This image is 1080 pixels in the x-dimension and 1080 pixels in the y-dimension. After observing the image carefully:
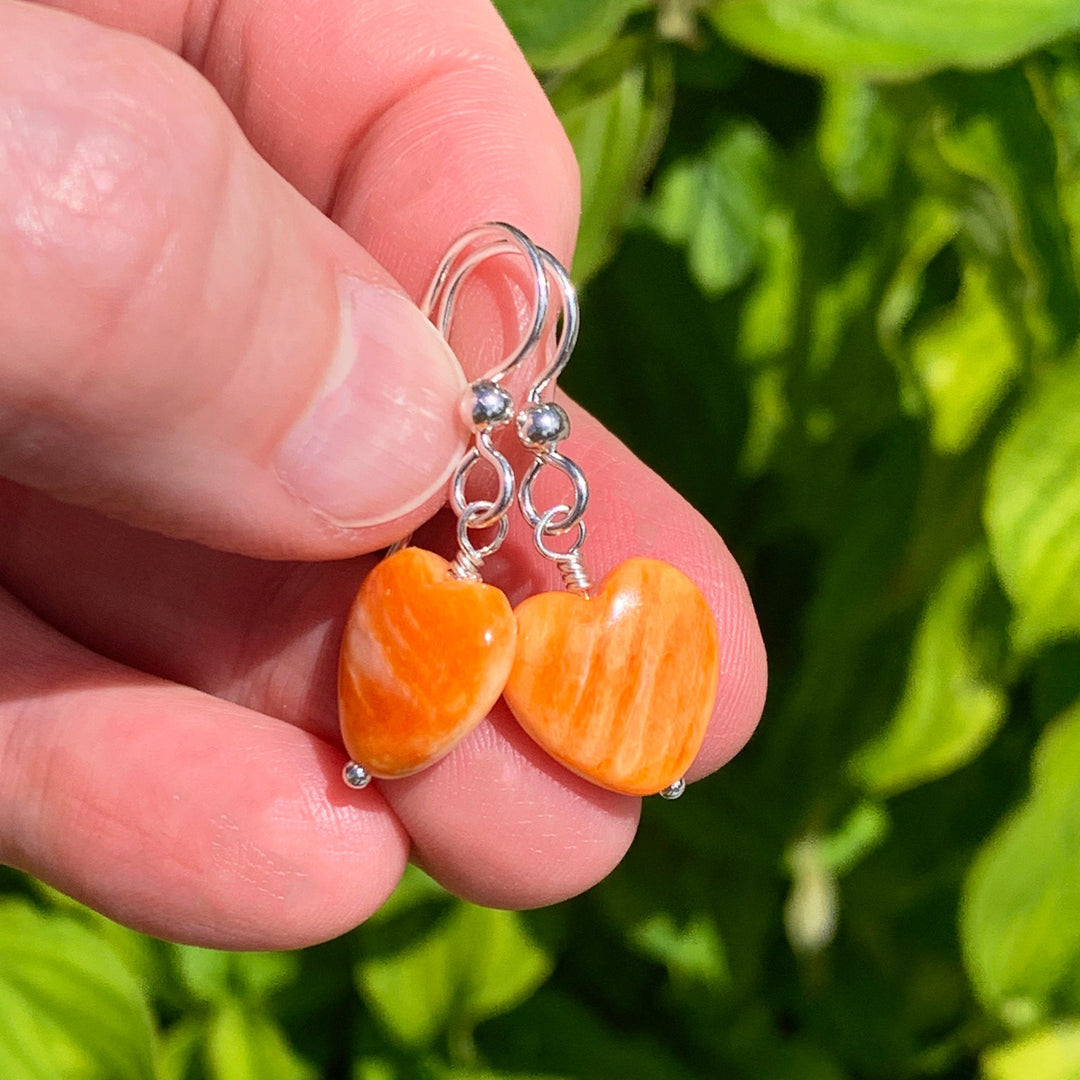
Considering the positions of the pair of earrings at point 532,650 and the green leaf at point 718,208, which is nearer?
the pair of earrings at point 532,650

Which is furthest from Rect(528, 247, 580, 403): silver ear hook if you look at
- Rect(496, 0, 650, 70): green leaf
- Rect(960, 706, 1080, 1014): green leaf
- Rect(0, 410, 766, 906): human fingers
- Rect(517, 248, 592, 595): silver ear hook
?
Rect(960, 706, 1080, 1014): green leaf

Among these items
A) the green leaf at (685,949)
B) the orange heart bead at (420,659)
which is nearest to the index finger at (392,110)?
the orange heart bead at (420,659)

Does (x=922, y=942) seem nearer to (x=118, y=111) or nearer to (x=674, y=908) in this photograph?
(x=674, y=908)

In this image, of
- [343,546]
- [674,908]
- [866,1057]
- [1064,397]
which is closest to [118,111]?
[343,546]

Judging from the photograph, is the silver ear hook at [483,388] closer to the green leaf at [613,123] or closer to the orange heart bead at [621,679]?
the orange heart bead at [621,679]

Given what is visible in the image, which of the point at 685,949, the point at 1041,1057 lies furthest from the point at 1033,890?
the point at 685,949

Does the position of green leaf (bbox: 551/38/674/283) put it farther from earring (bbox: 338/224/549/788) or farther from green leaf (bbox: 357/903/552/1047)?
green leaf (bbox: 357/903/552/1047)

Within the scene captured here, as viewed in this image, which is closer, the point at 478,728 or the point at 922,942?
the point at 478,728

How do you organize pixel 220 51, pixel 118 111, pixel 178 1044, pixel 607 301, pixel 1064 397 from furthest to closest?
pixel 607 301, pixel 178 1044, pixel 220 51, pixel 1064 397, pixel 118 111
